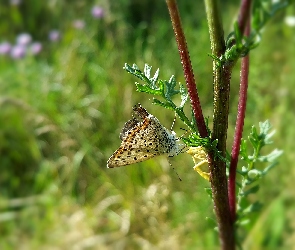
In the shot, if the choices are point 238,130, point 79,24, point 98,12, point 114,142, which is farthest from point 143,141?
point 79,24

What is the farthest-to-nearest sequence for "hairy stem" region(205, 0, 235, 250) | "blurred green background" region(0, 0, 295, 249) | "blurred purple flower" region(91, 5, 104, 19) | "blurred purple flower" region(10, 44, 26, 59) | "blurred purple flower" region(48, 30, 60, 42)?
"blurred purple flower" region(48, 30, 60, 42) < "blurred purple flower" region(10, 44, 26, 59) < "blurred purple flower" region(91, 5, 104, 19) < "blurred green background" region(0, 0, 295, 249) < "hairy stem" region(205, 0, 235, 250)

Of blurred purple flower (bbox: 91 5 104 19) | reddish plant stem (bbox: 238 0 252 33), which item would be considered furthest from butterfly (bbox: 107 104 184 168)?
blurred purple flower (bbox: 91 5 104 19)

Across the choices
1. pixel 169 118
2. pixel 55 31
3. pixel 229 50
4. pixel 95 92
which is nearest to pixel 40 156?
pixel 95 92

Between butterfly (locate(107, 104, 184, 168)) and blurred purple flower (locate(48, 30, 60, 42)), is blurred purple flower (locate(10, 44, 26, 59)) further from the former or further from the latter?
butterfly (locate(107, 104, 184, 168))

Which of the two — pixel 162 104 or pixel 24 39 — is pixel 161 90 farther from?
pixel 24 39

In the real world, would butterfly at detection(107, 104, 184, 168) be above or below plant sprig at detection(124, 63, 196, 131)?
above

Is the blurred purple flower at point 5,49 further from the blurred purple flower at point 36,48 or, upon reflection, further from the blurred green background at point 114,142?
the blurred green background at point 114,142
